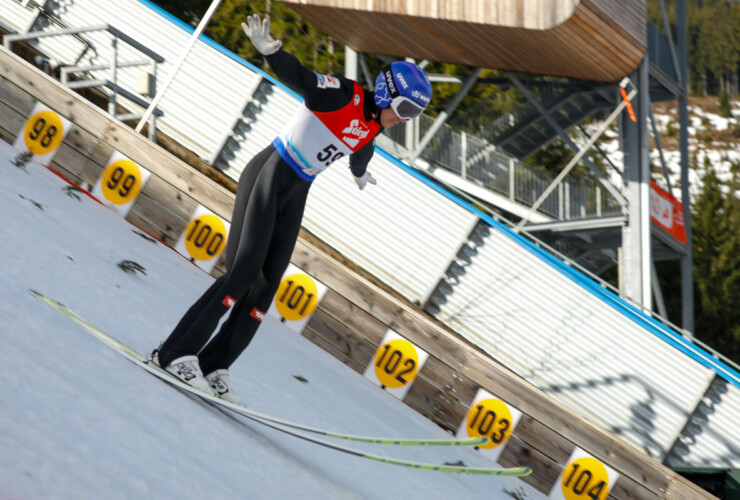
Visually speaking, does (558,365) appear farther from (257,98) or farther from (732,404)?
(257,98)

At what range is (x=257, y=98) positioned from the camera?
1061cm

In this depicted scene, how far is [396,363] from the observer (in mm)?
8695

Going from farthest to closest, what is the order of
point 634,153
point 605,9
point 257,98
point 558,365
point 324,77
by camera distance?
point 634,153
point 605,9
point 257,98
point 558,365
point 324,77

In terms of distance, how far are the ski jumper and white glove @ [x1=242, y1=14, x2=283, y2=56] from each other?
1.37ft

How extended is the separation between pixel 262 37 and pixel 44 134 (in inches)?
245

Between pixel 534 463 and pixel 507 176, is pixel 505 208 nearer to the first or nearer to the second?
pixel 507 176

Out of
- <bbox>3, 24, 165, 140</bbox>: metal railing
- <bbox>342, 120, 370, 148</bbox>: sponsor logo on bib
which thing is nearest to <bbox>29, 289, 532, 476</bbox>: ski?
<bbox>342, 120, 370, 148</bbox>: sponsor logo on bib

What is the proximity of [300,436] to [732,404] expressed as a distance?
5772 mm

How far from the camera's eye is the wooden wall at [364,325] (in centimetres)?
827

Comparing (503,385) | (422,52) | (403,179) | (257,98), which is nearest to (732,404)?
(503,385)

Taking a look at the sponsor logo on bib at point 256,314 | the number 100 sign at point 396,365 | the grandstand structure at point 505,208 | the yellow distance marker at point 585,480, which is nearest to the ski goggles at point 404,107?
the sponsor logo on bib at point 256,314

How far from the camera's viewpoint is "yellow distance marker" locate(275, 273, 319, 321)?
890 cm

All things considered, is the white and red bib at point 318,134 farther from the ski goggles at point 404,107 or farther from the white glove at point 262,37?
the white glove at point 262,37

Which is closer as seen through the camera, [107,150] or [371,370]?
[371,370]
